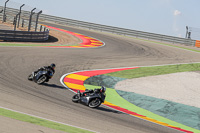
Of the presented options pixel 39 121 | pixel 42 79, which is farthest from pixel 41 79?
pixel 39 121

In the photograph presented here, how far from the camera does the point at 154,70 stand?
18969 millimetres

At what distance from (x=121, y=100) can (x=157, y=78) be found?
16.6ft

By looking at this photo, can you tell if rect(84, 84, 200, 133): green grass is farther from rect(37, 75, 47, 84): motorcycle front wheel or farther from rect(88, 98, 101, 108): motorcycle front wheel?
rect(37, 75, 47, 84): motorcycle front wheel

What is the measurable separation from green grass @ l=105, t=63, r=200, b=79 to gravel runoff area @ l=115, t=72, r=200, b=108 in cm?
73

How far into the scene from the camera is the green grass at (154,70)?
55.5 ft

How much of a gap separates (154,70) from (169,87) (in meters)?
3.90

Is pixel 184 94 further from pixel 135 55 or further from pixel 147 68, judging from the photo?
pixel 135 55

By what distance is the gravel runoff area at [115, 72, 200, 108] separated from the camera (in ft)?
44.1

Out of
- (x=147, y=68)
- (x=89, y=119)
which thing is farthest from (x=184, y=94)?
(x=89, y=119)

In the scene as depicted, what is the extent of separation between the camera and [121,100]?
40.7 ft

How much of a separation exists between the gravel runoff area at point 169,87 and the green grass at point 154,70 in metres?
0.73

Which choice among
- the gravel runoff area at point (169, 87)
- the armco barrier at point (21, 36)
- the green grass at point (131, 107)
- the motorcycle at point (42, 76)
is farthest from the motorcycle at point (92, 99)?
the armco barrier at point (21, 36)

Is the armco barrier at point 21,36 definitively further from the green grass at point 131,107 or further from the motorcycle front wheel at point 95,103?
the motorcycle front wheel at point 95,103

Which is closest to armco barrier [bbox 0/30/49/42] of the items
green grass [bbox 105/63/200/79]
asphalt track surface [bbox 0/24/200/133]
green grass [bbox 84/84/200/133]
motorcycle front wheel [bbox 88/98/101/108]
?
asphalt track surface [bbox 0/24/200/133]
